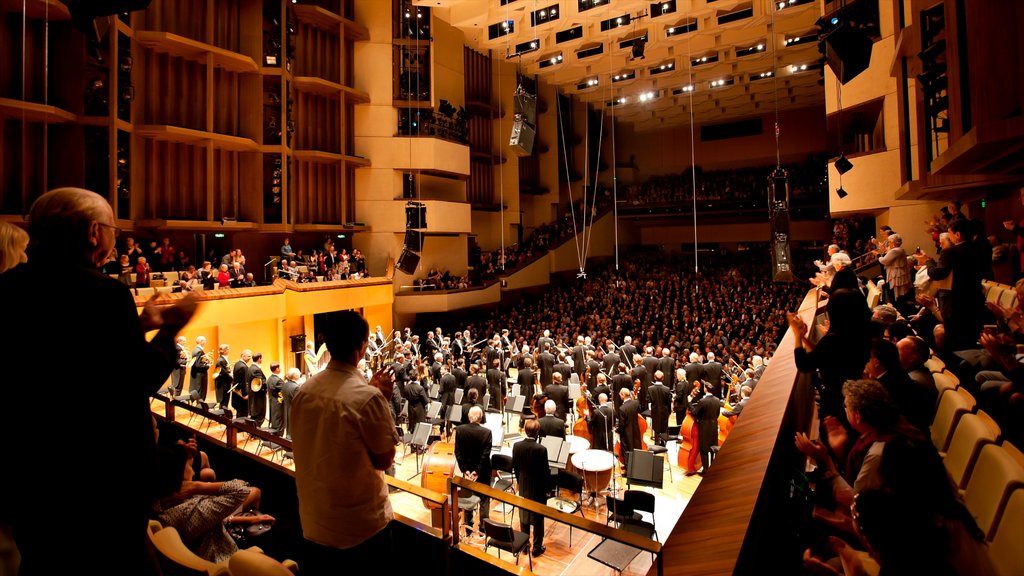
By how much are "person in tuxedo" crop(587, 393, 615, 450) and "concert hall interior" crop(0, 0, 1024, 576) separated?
4 cm

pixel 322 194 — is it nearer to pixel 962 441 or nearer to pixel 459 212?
pixel 459 212

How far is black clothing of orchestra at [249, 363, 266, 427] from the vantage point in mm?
8242

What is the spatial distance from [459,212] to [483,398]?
8905 millimetres

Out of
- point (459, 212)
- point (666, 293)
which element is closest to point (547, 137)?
point (459, 212)

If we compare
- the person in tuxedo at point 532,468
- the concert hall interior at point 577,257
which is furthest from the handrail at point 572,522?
the person in tuxedo at point 532,468

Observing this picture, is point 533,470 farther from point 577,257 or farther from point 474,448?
point 577,257

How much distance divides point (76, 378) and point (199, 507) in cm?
168

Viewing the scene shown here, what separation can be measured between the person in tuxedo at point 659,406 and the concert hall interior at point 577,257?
41 mm

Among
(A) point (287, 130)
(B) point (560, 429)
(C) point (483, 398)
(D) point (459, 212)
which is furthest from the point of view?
(D) point (459, 212)

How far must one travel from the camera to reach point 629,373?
29.3ft

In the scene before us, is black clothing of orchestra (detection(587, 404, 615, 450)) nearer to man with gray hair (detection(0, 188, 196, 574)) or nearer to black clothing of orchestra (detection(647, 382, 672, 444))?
black clothing of orchestra (detection(647, 382, 672, 444))

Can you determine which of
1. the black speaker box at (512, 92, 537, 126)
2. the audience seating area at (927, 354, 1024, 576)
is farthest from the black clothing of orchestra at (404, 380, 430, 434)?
the audience seating area at (927, 354, 1024, 576)

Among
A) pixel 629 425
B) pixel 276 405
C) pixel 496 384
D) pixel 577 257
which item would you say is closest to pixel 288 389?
pixel 276 405

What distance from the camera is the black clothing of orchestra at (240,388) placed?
8.36m
